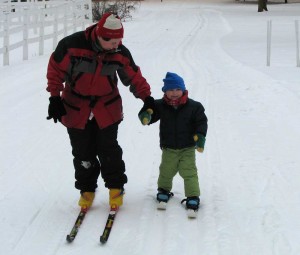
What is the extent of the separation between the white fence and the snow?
3169mm

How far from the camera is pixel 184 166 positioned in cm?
429

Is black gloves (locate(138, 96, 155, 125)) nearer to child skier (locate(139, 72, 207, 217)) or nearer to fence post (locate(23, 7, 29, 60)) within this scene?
child skier (locate(139, 72, 207, 217))

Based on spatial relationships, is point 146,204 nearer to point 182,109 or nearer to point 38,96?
point 182,109

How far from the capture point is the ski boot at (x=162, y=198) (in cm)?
432

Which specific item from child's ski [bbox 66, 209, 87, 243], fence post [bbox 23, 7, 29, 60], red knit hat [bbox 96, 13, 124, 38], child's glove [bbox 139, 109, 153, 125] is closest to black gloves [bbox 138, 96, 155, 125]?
child's glove [bbox 139, 109, 153, 125]

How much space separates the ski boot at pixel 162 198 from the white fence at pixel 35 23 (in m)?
9.23

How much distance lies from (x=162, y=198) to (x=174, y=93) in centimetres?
88

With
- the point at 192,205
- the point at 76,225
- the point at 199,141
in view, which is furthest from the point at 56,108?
the point at 192,205

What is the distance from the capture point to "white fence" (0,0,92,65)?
13602mm

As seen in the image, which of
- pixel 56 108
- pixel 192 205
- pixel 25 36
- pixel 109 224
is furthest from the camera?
pixel 25 36

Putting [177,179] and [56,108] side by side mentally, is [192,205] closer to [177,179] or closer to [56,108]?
[177,179]

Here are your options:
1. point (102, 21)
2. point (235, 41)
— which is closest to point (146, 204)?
point (102, 21)

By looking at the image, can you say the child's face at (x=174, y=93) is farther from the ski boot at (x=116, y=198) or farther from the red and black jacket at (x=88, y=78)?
the ski boot at (x=116, y=198)

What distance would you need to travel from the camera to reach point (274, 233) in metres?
3.86
